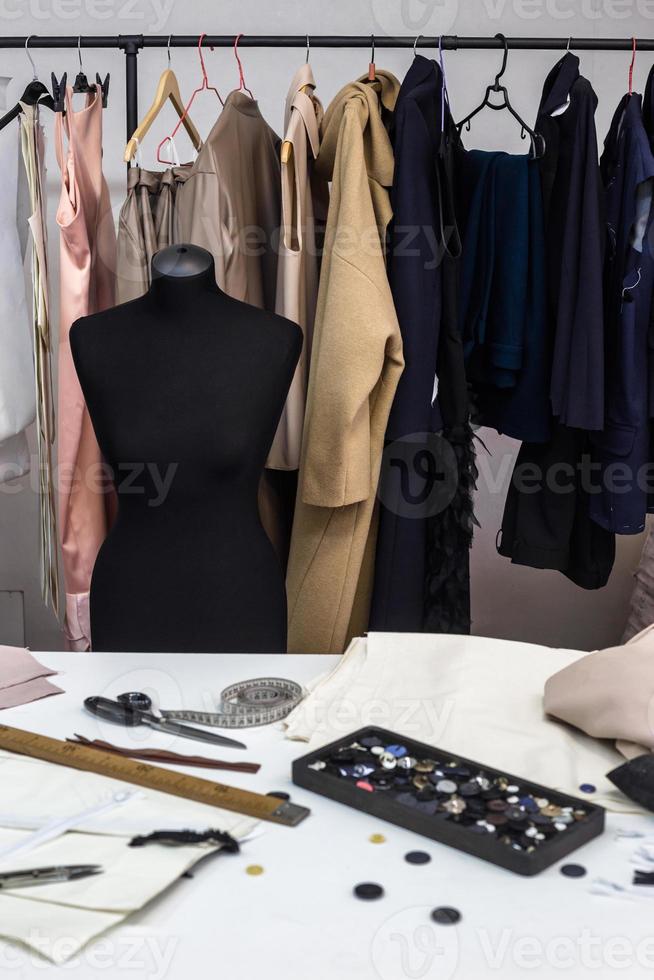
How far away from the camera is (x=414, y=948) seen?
782 millimetres

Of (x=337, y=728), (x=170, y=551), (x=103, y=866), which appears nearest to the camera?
(x=103, y=866)

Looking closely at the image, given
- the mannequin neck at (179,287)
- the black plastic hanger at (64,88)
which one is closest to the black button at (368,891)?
the mannequin neck at (179,287)

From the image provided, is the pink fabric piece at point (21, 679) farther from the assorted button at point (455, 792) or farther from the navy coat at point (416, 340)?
the navy coat at point (416, 340)

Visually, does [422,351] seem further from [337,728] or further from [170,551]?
[337,728]

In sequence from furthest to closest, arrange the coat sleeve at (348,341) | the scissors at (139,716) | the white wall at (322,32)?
the white wall at (322,32) → the coat sleeve at (348,341) → the scissors at (139,716)

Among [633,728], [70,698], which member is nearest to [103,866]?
[70,698]

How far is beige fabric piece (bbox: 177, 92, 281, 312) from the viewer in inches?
84.2

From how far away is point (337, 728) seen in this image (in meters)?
1.18

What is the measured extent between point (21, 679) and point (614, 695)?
76cm

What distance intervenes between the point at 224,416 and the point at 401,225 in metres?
0.65

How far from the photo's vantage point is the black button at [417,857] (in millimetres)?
903

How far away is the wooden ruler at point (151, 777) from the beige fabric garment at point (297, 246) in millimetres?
1104

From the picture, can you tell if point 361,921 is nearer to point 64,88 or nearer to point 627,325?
point 627,325

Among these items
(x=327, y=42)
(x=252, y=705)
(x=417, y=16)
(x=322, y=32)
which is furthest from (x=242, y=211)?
(x=252, y=705)
